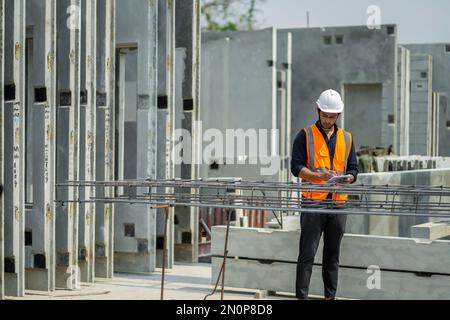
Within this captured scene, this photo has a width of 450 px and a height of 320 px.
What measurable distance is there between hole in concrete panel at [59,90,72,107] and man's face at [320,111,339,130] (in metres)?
3.22

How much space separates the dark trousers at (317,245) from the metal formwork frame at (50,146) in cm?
295

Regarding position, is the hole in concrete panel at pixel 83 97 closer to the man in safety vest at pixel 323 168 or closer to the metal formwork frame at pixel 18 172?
the metal formwork frame at pixel 18 172

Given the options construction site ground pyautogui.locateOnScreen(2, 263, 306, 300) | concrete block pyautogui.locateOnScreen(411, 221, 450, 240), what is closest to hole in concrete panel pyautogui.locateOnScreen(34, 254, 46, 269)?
construction site ground pyautogui.locateOnScreen(2, 263, 306, 300)

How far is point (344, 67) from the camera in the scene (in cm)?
2364

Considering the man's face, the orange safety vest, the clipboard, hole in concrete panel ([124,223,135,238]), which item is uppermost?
the man's face

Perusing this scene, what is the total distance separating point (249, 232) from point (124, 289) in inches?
64.1

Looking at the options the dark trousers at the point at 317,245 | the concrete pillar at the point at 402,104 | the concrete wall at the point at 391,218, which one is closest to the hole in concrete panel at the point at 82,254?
the dark trousers at the point at 317,245

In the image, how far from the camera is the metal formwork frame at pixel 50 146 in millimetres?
10969

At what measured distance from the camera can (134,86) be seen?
46.4ft

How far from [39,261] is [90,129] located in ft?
5.80

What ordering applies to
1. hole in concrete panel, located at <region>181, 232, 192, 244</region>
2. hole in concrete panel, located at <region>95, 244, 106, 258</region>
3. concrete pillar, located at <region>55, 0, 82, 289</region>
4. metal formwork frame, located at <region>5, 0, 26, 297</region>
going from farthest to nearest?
hole in concrete panel, located at <region>181, 232, 192, 244</region>, hole in concrete panel, located at <region>95, 244, 106, 258</region>, concrete pillar, located at <region>55, 0, 82, 289</region>, metal formwork frame, located at <region>5, 0, 26, 297</region>

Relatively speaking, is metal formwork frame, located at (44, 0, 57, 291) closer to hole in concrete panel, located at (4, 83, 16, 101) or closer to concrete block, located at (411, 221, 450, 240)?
hole in concrete panel, located at (4, 83, 16, 101)

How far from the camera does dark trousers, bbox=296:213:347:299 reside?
969cm

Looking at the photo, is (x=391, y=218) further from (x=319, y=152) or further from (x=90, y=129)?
(x=319, y=152)
